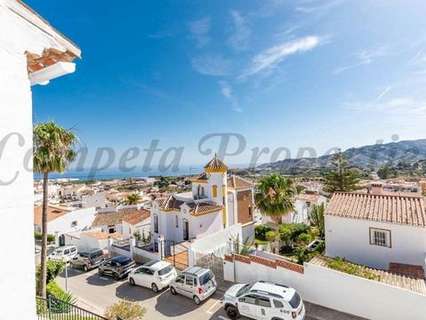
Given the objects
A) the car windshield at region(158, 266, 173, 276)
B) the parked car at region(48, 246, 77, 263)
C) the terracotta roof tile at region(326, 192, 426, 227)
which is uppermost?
the terracotta roof tile at region(326, 192, 426, 227)

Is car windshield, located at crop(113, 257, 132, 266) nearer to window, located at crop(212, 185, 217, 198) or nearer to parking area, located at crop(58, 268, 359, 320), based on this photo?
parking area, located at crop(58, 268, 359, 320)

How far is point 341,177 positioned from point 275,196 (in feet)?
59.6

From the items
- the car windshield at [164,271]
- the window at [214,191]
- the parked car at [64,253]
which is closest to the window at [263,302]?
the car windshield at [164,271]

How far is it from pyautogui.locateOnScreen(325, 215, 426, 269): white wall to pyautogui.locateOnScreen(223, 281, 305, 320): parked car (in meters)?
6.57

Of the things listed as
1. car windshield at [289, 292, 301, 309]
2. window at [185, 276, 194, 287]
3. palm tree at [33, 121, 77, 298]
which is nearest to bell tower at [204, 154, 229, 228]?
window at [185, 276, 194, 287]

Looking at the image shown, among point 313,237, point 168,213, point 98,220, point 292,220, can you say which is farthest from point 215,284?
point 98,220

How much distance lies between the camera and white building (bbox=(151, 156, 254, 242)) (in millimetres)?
23891

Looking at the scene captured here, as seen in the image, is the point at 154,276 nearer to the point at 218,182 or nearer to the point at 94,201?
the point at 218,182

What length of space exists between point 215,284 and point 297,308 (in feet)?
16.5

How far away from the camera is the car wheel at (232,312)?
485 inches

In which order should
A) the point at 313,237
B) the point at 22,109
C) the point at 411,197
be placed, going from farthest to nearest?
the point at 313,237, the point at 411,197, the point at 22,109

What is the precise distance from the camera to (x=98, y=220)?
1475 inches

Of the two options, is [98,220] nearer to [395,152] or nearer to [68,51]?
[68,51]

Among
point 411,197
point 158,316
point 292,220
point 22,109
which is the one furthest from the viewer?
point 292,220
